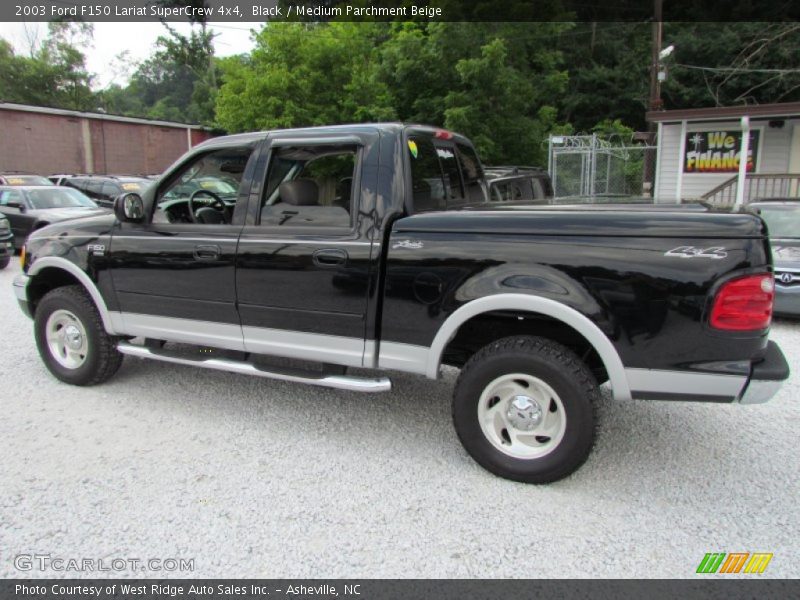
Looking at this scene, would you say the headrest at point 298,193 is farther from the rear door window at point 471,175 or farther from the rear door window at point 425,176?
the rear door window at point 471,175

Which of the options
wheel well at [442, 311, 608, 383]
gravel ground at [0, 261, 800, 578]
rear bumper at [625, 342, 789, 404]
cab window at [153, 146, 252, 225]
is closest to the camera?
gravel ground at [0, 261, 800, 578]

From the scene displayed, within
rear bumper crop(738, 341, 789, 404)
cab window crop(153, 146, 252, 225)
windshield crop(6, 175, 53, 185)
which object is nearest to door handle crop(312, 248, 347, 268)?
cab window crop(153, 146, 252, 225)

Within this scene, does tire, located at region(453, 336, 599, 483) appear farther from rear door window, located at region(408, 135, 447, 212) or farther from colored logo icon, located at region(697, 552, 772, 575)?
rear door window, located at region(408, 135, 447, 212)

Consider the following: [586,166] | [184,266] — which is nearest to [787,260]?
[184,266]

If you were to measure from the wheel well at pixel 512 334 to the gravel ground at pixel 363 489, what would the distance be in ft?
1.83

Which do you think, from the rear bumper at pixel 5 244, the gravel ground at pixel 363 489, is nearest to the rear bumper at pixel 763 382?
the gravel ground at pixel 363 489

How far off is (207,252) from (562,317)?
2341 millimetres

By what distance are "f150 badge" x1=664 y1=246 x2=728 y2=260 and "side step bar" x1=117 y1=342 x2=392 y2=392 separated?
1724mm

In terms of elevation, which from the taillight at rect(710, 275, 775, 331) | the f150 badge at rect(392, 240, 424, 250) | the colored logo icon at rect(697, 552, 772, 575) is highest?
the f150 badge at rect(392, 240, 424, 250)

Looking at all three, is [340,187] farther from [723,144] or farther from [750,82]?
[750,82]

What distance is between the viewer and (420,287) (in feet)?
11.0

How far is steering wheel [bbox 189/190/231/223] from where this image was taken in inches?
170

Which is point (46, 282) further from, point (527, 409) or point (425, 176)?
point (527, 409)
